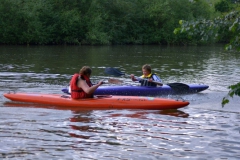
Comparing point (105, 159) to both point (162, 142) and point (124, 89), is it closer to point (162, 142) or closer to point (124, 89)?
point (162, 142)

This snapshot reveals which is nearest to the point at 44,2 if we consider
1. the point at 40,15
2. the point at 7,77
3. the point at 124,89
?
the point at 40,15

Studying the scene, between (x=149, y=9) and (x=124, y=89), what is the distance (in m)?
39.7

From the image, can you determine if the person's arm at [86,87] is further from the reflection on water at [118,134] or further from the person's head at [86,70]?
the reflection on water at [118,134]

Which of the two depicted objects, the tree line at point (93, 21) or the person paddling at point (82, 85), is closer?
the person paddling at point (82, 85)

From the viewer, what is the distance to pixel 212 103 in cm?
1062

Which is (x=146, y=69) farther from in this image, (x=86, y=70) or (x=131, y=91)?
(x=86, y=70)

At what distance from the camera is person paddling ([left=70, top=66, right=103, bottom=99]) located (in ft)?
31.2

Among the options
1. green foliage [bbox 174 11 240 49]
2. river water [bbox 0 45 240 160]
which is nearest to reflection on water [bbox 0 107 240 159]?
river water [bbox 0 45 240 160]

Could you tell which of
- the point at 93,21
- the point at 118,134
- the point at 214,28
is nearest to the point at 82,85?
the point at 118,134

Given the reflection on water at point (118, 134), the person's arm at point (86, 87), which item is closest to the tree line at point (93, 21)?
the person's arm at point (86, 87)

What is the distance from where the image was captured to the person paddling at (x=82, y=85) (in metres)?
9.51

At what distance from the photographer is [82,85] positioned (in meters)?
9.56

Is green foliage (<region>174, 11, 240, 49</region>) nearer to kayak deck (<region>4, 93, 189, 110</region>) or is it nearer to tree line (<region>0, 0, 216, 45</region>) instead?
kayak deck (<region>4, 93, 189, 110</region>)

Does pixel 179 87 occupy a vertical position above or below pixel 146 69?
below
